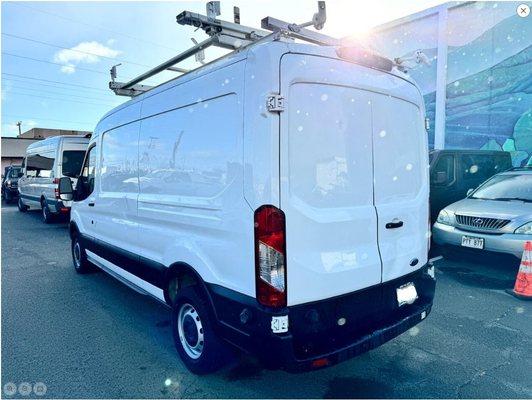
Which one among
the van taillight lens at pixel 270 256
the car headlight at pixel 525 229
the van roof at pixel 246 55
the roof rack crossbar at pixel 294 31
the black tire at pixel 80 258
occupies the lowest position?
the black tire at pixel 80 258

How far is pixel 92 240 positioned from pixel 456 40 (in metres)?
11.5

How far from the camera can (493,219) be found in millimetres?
5551

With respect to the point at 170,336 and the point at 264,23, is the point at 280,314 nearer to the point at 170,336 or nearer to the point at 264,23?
the point at 170,336

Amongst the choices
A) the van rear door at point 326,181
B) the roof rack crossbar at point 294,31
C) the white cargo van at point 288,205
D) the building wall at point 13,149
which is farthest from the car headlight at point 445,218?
the building wall at point 13,149

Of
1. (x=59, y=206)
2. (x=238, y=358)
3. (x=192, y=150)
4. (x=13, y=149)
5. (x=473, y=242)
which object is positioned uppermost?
(x=13, y=149)

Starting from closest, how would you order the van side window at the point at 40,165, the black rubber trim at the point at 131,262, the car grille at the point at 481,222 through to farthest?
the black rubber trim at the point at 131,262 → the car grille at the point at 481,222 → the van side window at the point at 40,165

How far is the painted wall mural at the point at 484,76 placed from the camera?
10.7m

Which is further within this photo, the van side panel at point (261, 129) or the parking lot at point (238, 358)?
the parking lot at point (238, 358)

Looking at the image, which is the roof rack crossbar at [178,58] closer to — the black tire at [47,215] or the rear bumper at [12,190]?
the black tire at [47,215]

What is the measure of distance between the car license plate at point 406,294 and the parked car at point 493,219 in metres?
2.82

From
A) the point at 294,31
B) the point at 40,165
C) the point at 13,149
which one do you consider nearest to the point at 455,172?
the point at 294,31

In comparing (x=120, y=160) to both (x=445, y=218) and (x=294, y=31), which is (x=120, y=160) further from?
(x=445, y=218)

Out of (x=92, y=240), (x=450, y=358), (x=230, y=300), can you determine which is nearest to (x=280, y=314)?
(x=230, y=300)

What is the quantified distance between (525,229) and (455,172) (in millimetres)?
2925
